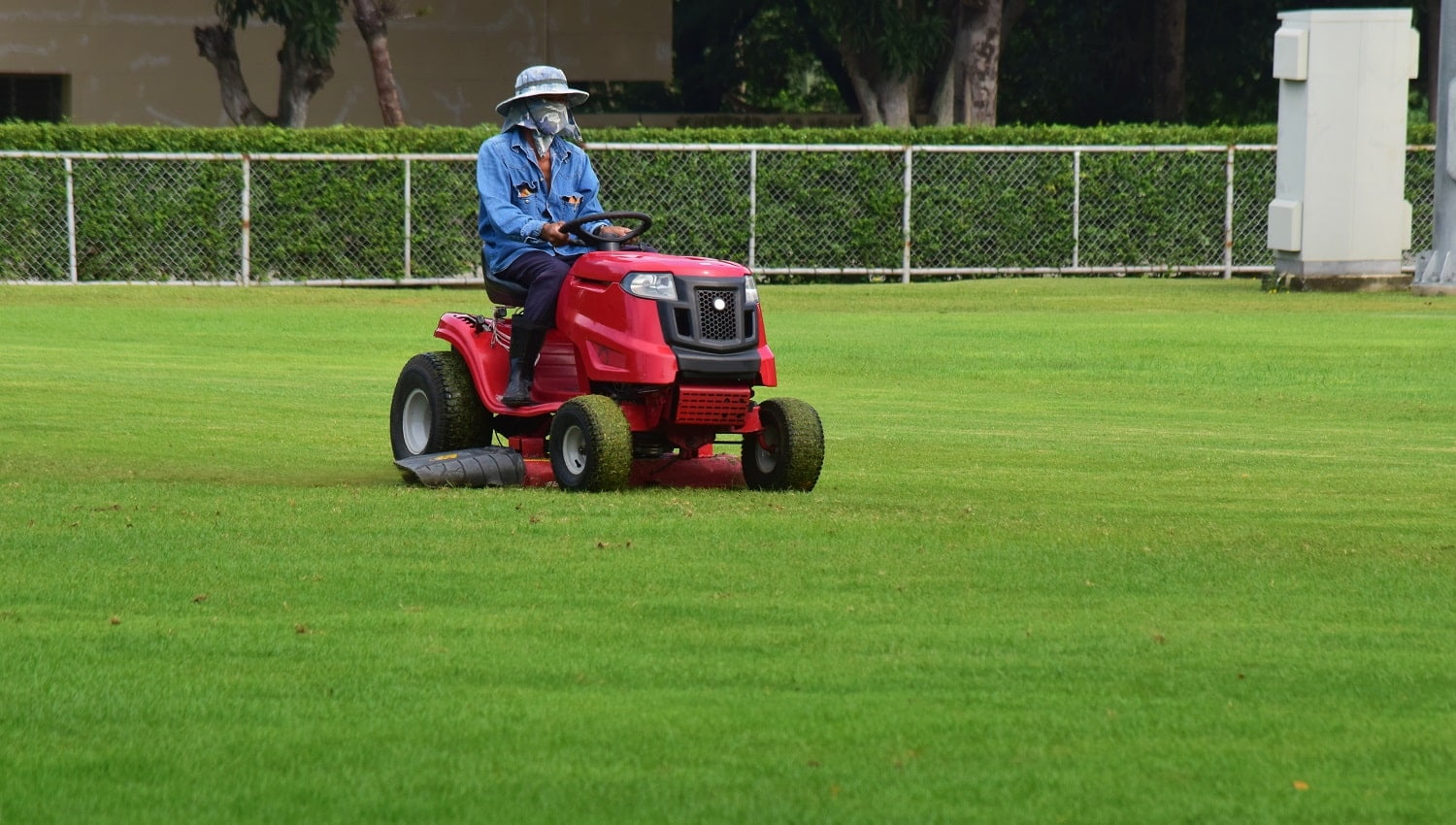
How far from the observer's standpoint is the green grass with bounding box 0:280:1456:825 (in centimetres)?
493

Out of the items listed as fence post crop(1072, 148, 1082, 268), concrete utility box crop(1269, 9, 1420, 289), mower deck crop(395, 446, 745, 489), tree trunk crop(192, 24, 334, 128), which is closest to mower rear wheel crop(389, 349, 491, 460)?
mower deck crop(395, 446, 745, 489)

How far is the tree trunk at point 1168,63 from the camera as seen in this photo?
38688 millimetres

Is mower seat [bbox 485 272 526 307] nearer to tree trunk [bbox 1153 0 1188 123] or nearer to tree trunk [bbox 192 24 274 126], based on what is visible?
tree trunk [bbox 192 24 274 126]

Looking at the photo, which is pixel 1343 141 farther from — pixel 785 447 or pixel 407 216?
pixel 785 447

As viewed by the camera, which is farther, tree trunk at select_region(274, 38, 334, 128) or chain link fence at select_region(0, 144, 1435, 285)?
tree trunk at select_region(274, 38, 334, 128)

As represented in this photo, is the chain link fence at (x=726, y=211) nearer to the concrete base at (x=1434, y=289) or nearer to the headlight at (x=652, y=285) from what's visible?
the concrete base at (x=1434, y=289)

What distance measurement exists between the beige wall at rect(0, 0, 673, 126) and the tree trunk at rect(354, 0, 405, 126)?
6.41 feet

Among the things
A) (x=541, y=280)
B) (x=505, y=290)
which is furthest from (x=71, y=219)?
(x=541, y=280)

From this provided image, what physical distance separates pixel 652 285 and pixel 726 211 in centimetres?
1792

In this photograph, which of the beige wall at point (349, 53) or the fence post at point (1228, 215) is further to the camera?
the beige wall at point (349, 53)

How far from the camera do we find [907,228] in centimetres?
2759

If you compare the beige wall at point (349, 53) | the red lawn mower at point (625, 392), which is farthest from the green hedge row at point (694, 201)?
the red lawn mower at point (625, 392)

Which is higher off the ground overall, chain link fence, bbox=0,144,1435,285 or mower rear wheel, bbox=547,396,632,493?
chain link fence, bbox=0,144,1435,285

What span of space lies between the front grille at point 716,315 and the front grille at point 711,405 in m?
0.25
